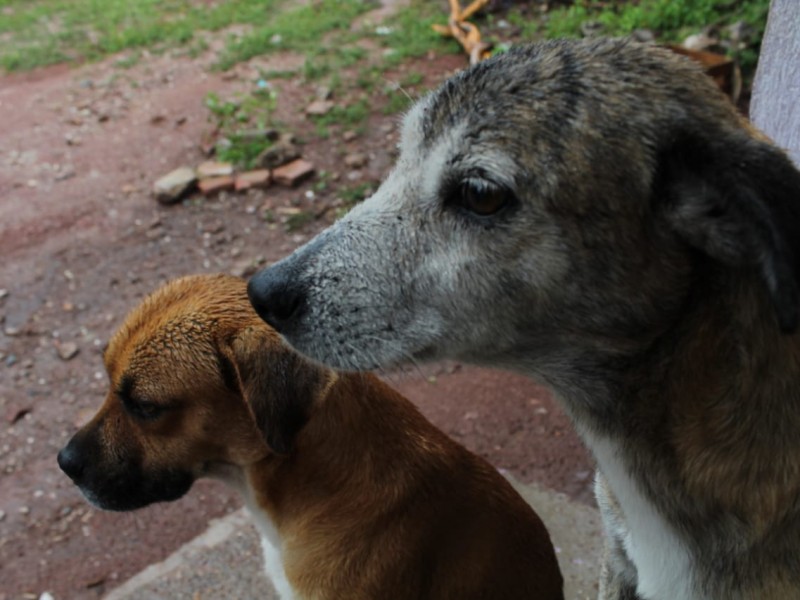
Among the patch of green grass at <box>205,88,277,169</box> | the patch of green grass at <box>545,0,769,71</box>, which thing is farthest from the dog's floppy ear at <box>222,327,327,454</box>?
the patch of green grass at <box>545,0,769,71</box>

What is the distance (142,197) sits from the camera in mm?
7547

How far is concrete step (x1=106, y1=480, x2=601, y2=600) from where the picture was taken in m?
3.74

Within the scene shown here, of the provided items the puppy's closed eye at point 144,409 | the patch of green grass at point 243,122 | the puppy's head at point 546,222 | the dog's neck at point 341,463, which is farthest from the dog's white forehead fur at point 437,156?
the patch of green grass at point 243,122

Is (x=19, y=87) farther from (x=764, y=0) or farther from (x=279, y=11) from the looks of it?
(x=764, y=0)

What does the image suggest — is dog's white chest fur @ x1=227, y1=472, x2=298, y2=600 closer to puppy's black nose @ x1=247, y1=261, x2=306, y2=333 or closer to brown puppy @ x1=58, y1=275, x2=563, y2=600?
brown puppy @ x1=58, y1=275, x2=563, y2=600

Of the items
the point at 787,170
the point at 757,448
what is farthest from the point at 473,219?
the point at 757,448

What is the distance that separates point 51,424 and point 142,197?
2.91 metres

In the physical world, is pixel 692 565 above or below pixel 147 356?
below

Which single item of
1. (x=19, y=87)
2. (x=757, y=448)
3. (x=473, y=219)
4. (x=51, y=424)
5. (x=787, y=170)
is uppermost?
(x=787, y=170)

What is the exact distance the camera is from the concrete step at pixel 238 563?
3.74 m

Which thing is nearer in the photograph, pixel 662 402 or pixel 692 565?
→ pixel 662 402

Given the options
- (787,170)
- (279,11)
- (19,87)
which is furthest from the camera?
(279,11)

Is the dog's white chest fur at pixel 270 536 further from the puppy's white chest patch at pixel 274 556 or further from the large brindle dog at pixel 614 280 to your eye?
the large brindle dog at pixel 614 280

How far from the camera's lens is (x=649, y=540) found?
2496 mm
